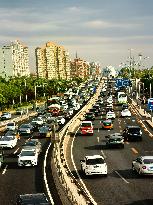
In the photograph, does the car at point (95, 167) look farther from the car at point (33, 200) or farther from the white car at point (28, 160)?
the car at point (33, 200)

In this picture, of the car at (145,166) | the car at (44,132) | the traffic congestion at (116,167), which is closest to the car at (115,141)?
the traffic congestion at (116,167)

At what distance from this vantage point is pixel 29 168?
136ft

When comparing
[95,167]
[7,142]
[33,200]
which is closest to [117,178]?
[95,167]

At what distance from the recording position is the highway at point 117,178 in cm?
2843

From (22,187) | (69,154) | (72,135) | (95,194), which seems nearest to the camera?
(95,194)

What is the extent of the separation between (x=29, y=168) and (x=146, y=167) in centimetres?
1107

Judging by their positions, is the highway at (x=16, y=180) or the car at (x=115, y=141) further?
the car at (x=115, y=141)

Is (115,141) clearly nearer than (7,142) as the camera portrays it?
Yes

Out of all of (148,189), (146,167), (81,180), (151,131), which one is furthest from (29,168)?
(151,131)

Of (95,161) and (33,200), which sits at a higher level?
(33,200)

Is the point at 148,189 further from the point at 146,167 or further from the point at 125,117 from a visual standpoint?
the point at 125,117

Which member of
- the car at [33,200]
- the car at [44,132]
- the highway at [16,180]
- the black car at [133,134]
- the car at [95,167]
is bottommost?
the car at [44,132]

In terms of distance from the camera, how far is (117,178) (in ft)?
115

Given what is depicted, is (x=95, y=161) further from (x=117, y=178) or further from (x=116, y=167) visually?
(x=116, y=167)
